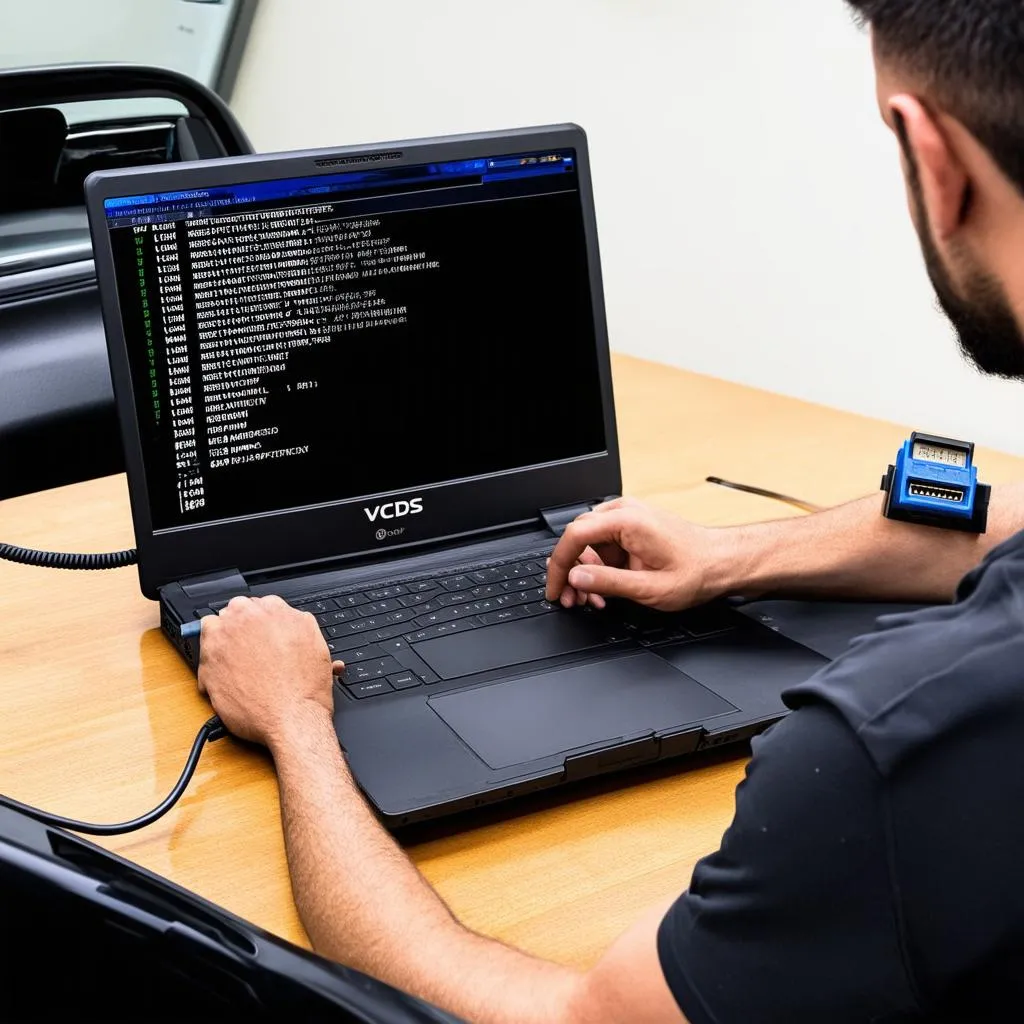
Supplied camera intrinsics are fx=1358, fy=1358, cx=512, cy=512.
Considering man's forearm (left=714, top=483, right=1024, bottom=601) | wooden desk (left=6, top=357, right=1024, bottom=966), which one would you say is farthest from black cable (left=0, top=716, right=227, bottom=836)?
man's forearm (left=714, top=483, right=1024, bottom=601)

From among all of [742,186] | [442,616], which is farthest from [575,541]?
[742,186]

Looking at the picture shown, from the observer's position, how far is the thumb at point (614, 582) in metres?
1.07

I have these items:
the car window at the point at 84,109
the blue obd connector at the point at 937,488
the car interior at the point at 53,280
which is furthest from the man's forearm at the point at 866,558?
the car window at the point at 84,109

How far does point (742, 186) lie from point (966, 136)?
4.68 feet

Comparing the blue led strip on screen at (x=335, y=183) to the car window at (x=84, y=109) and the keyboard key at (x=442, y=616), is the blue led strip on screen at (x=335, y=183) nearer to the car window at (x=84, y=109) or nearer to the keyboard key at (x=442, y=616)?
the keyboard key at (x=442, y=616)

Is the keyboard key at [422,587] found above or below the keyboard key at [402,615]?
above

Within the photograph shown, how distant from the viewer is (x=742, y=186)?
195 cm

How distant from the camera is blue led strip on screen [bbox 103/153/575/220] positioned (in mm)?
1045

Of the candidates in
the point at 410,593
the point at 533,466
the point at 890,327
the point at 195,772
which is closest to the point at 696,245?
the point at 890,327

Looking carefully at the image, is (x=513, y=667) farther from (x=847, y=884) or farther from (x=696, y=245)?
(x=696, y=245)

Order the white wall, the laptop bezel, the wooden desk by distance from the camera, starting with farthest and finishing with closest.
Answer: the white wall, the laptop bezel, the wooden desk

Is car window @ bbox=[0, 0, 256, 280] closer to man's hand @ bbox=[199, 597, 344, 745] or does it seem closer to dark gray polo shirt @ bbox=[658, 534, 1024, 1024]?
man's hand @ bbox=[199, 597, 344, 745]

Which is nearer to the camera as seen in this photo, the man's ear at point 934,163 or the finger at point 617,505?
the man's ear at point 934,163

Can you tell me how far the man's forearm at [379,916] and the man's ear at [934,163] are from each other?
395 millimetres
